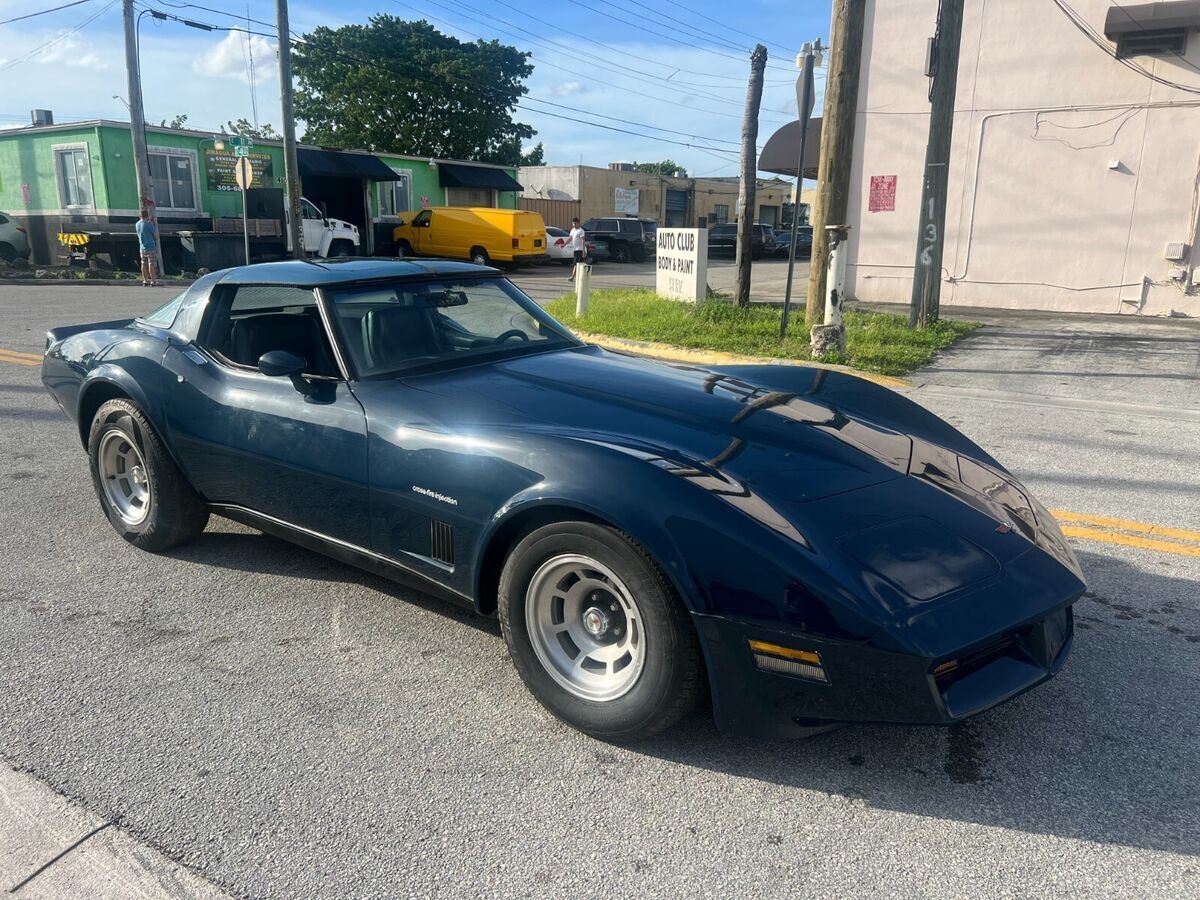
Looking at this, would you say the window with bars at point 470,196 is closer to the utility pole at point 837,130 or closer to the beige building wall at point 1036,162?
the beige building wall at point 1036,162

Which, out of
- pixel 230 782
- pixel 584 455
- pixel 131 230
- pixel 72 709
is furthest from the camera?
pixel 131 230

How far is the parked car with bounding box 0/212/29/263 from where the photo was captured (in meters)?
25.9

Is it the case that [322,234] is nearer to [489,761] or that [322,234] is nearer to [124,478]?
[124,478]

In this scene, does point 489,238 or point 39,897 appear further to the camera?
point 489,238

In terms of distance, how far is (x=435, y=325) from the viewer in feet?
12.7

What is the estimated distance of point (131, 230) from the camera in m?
24.8

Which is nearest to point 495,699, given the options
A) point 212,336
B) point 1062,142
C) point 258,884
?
point 258,884

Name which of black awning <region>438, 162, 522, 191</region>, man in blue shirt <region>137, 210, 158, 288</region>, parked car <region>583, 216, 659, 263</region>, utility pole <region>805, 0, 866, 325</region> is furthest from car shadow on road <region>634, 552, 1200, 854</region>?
black awning <region>438, 162, 522, 191</region>

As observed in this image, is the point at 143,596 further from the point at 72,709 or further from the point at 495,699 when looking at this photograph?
the point at 495,699

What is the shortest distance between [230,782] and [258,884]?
47 cm

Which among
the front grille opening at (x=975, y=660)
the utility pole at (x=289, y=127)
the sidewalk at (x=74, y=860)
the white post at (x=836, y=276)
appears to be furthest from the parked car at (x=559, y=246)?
the sidewalk at (x=74, y=860)

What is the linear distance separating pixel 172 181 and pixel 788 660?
28.3 metres

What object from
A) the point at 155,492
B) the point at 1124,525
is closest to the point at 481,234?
the point at 155,492

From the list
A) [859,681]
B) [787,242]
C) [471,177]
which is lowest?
[859,681]
